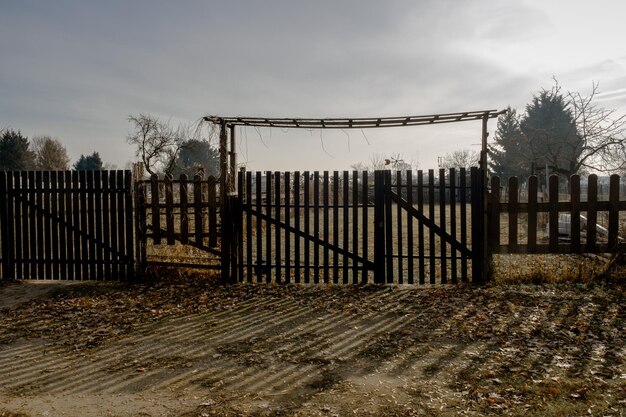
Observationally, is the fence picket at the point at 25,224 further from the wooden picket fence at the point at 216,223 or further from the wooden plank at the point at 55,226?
the wooden plank at the point at 55,226

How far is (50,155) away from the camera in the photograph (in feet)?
183

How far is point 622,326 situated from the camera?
5.72 m

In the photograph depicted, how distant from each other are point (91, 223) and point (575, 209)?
9.52 m

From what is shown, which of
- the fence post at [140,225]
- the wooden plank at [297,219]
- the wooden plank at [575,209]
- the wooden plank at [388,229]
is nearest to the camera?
the wooden plank at [575,209]

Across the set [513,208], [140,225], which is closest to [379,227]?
[513,208]

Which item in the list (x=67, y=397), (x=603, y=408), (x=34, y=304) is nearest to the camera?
(x=603, y=408)

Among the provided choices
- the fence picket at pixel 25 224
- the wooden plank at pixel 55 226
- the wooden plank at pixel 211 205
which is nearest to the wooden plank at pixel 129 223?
the wooden plank at pixel 211 205

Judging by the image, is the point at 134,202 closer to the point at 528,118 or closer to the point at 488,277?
the point at 488,277

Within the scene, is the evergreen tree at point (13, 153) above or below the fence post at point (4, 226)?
above

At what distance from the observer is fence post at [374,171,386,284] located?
8.13 m

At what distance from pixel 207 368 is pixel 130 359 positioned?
998mm

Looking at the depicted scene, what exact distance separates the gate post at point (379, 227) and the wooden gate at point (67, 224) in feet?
16.3

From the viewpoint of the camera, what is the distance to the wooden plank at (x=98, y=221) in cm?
873

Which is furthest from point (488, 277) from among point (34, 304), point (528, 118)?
point (528, 118)
